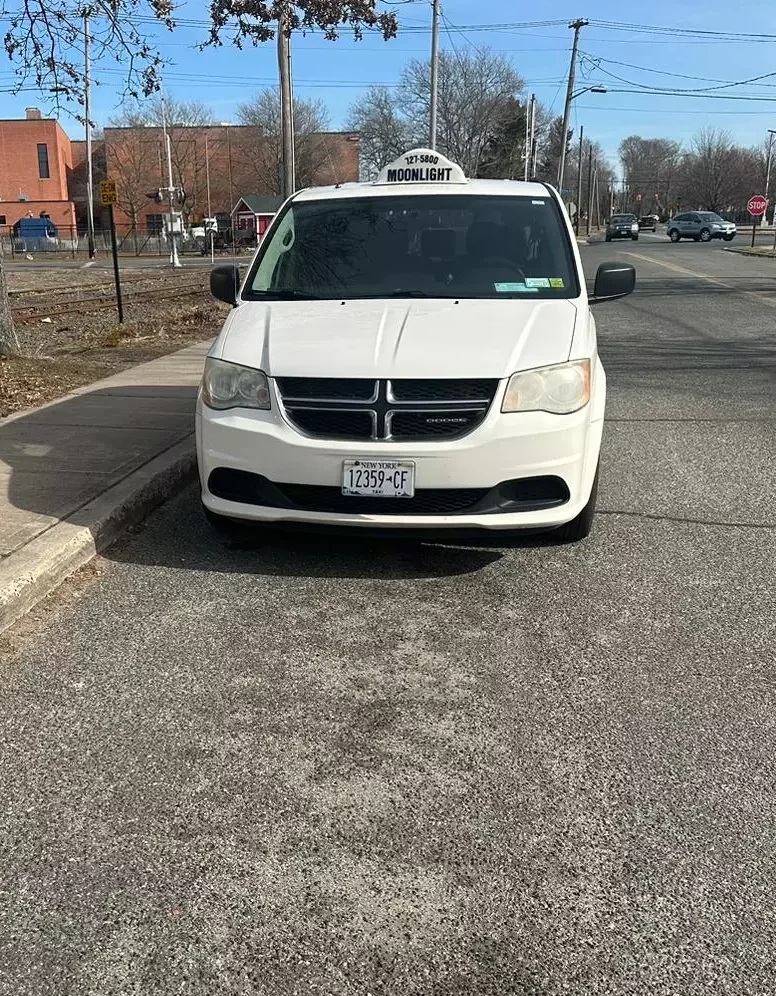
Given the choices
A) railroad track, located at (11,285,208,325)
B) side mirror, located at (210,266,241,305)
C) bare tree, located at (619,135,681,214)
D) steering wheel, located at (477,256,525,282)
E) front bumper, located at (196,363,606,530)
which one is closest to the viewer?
front bumper, located at (196,363,606,530)

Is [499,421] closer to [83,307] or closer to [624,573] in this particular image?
[624,573]

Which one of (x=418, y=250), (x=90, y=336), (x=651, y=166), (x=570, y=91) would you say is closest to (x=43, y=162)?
(x=570, y=91)

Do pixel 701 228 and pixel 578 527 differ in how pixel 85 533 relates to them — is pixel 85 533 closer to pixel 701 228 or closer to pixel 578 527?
pixel 578 527

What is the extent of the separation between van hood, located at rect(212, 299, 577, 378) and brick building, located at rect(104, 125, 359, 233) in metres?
70.2

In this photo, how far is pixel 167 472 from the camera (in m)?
5.80

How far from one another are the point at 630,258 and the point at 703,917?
122 ft

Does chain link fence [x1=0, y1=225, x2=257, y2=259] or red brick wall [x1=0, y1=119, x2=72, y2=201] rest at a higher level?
red brick wall [x1=0, y1=119, x2=72, y2=201]

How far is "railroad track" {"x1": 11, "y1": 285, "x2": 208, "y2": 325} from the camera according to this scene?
1739cm

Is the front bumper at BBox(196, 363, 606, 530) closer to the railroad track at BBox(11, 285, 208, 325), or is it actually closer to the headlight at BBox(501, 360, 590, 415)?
the headlight at BBox(501, 360, 590, 415)

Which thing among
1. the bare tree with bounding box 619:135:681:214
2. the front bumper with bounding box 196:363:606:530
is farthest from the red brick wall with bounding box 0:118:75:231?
the bare tree with bounding box 619:135:681:214

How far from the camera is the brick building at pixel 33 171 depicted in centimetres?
7294

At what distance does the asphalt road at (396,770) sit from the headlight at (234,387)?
0.85 meters

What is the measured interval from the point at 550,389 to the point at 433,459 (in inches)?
25.7

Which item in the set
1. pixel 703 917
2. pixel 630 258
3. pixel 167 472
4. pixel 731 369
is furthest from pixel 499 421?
pixel 630 258
